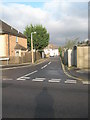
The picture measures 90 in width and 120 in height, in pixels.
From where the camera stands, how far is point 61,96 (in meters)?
7.68

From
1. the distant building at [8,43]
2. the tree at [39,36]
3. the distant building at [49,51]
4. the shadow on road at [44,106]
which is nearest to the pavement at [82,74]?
the shadow on road at [44,106]

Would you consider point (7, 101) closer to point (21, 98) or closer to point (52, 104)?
point (21, 98)

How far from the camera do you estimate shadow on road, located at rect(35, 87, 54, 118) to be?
543cm

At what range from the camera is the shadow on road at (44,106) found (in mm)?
5432

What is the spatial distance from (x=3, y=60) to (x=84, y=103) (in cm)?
2850

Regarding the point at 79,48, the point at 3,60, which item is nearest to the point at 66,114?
the point at 79,48

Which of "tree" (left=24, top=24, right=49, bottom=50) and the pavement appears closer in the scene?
the pavement

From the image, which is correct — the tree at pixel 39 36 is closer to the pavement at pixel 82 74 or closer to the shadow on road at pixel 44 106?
the pavement at pixel 82 74

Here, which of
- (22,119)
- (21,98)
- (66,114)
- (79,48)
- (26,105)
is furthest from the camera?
(79,48)

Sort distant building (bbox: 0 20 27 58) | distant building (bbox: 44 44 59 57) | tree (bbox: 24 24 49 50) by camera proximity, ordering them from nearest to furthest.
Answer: distant building (bbox: 0 20 27 58)
tree (bbox: 24 24 49 50)
distant building (bbox: 44 44 59 57)

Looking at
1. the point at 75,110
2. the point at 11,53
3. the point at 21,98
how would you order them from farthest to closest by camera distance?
the point at 11,53, the point at 21,98, the point at 75,110

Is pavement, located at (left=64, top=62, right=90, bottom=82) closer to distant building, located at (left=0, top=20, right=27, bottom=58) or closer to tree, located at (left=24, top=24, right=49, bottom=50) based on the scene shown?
distant building, located at (left=0, top=20, right=27, bottom=58)

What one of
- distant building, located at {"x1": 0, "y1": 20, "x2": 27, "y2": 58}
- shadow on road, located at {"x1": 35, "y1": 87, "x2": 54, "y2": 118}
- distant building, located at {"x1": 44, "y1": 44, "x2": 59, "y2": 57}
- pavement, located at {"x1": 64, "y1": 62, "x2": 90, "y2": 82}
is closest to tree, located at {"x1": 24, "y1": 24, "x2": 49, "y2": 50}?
distant building, located at {"x1": 0, "y1": 20, "x2": 27, "y2": 58}

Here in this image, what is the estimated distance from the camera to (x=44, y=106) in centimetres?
626
